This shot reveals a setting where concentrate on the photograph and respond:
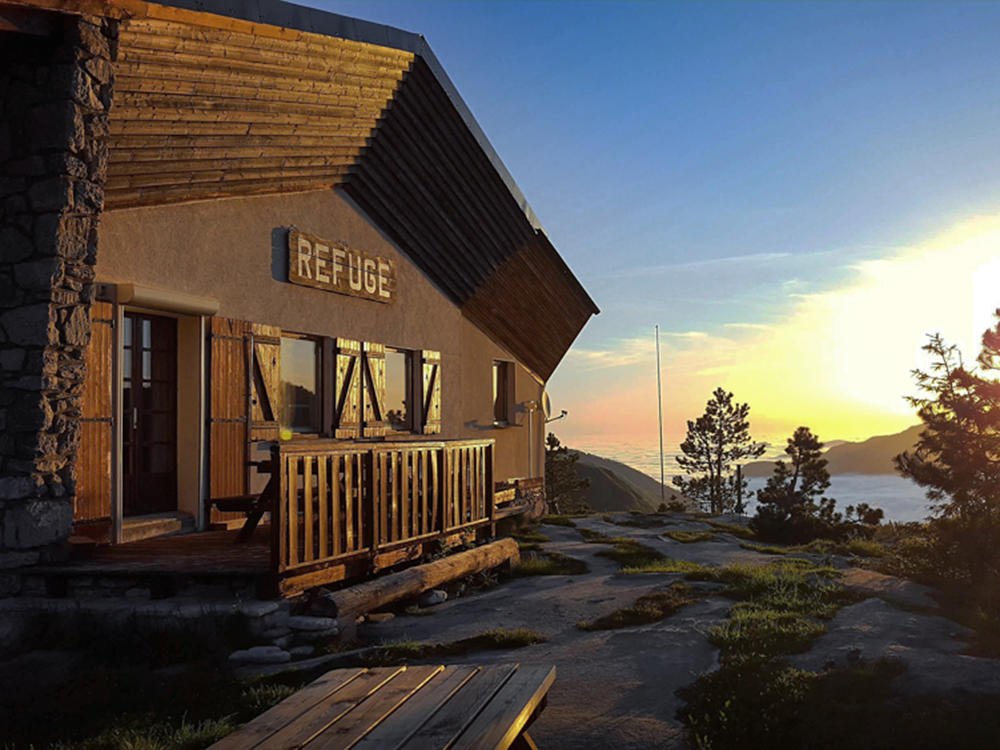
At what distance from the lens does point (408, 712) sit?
105 inches

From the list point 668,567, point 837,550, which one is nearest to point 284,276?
point 668,567

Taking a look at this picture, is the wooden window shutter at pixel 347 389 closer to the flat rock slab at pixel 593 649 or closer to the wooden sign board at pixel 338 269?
the wooden sign board at pixel 338 269

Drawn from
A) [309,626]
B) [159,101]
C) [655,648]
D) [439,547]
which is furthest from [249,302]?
[655,648]

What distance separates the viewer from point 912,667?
468 cm

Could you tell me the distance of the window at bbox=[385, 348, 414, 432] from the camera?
12312mm

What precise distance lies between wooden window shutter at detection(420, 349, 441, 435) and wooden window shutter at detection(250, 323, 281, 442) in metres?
3.50

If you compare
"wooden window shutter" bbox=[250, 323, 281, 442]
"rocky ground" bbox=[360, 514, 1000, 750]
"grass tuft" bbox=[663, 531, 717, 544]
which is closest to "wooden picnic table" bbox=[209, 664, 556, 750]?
"rocky ground" bbox=[360, 514, 1000, 750]

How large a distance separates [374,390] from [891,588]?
279 inches

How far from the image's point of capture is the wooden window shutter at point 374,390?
37.4 feet

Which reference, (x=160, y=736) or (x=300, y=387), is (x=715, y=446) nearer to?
(x=300, y=387)

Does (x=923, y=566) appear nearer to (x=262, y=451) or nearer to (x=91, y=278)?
(x=262, y=451)

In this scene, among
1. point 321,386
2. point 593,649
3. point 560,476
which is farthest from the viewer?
point 560,476

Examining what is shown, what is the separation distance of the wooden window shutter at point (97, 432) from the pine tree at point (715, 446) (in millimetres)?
34558

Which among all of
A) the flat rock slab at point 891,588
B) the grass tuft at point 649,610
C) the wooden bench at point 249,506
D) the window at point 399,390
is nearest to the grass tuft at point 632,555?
the grass tuft at point 649,610
